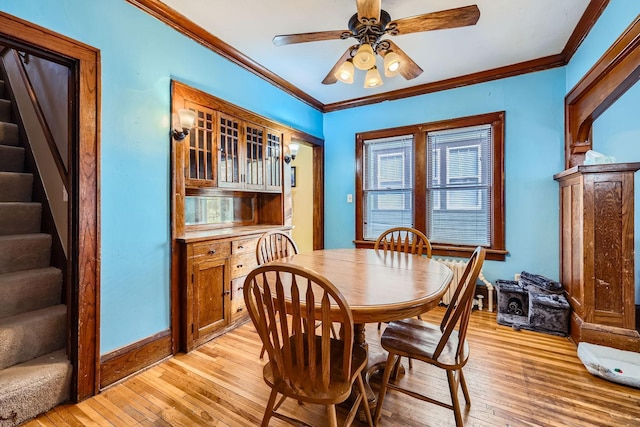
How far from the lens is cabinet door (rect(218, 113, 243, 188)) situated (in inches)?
108

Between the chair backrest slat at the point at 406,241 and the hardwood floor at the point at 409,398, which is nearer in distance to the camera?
the hardwood floor at the point at 409,398

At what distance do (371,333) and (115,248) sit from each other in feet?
7.01

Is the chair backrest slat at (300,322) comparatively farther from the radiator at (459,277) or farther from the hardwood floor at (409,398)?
the radiator at (459,277)

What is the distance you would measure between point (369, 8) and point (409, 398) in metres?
2.35

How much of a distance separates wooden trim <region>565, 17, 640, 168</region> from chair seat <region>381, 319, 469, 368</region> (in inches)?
82.1

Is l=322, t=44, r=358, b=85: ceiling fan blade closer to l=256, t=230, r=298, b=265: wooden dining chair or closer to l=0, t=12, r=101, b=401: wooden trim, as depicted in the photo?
l=256, t=230, r=298, b=265: wooden dining chair

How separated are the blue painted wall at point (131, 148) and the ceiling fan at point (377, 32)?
3.21ft

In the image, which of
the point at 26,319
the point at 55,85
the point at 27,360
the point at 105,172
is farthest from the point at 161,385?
the point at 55,85

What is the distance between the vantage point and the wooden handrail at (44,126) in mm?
2078

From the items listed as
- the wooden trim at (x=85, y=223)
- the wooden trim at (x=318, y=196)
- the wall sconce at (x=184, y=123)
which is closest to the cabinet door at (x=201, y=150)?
the wall sconce at (x=184, y=123)

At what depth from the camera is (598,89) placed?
236cm

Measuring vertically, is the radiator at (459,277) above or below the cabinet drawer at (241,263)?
below

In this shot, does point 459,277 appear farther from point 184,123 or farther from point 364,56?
point 184,123

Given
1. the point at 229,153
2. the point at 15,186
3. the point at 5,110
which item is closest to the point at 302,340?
the point at 229,153
